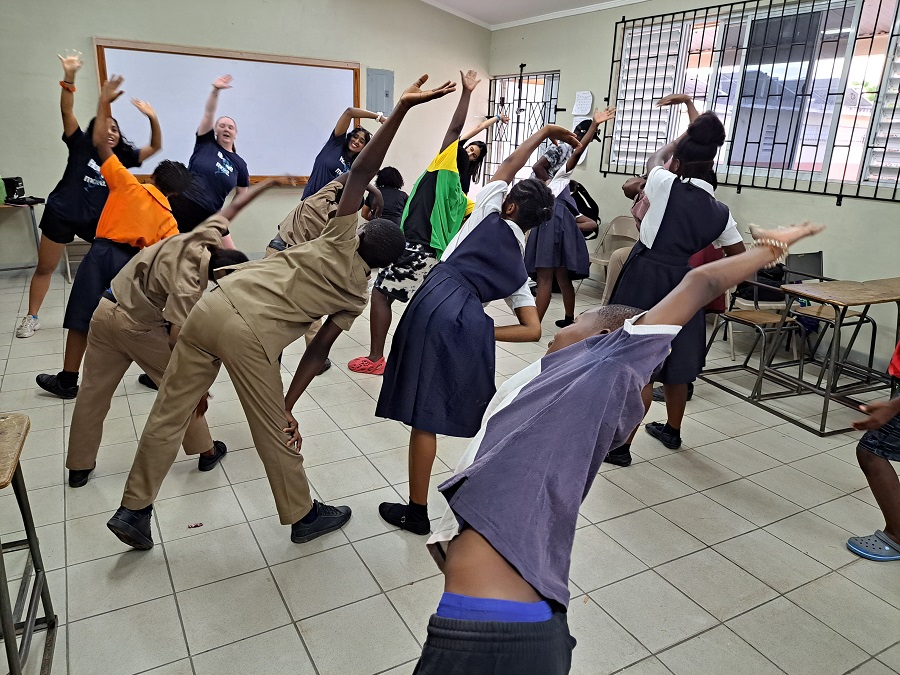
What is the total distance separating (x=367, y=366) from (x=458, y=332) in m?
2.09

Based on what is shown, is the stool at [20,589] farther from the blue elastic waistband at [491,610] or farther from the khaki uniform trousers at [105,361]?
the blue elastic waistband at [491,610]

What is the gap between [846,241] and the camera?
174 inches

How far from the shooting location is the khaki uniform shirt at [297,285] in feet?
6.43

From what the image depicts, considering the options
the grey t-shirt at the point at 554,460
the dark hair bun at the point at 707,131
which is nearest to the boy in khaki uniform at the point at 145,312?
the grey t-shirt at the point at 554,460

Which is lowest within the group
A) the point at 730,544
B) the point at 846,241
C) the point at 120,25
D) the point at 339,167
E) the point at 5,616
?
the point at 730,544

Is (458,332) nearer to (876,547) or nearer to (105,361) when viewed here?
(105,361)

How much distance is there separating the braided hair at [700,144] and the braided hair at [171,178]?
7.34 feet

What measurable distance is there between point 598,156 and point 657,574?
5043 millimetres

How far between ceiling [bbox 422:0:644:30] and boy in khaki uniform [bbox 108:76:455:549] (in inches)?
197

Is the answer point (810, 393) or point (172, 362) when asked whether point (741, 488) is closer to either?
point (810, 393)

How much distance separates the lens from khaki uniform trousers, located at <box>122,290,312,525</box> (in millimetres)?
1943

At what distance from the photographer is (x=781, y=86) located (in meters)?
4.86

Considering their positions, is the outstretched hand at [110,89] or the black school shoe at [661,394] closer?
the outstretched hand at [110,89]

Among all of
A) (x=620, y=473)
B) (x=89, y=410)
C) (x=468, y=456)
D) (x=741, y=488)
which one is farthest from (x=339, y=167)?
(x=468, y=456)
